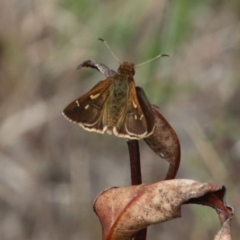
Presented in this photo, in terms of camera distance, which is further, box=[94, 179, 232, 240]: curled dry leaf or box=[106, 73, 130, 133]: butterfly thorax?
box=[106, 73, 130, 133]: butterfly thorax

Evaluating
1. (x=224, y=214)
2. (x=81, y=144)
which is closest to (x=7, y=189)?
(x=81, y=144)

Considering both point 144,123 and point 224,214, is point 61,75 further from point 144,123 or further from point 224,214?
point 224,214

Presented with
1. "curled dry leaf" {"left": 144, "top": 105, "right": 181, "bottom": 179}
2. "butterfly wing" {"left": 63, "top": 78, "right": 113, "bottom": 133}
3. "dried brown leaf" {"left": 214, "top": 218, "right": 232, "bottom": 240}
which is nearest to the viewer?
"dried brown leaf" {"left": 214, "top": 218, "right": 232, "bottom": 240}

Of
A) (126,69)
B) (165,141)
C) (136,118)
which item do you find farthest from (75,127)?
(165,141)

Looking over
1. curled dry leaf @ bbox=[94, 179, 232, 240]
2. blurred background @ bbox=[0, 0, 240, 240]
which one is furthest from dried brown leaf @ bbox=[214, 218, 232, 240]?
blurred background @ bbox=[0, 0, 240, 240]

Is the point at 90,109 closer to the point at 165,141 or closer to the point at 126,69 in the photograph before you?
the point at 126,69

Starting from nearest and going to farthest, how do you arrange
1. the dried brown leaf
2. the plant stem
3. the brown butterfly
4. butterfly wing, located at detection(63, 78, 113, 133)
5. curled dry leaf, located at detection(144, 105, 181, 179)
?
the dried brown leaf < the plant stem < curled dry leaf, located at detection(144, 105, 181, 179) < the brown butterfly < butterfly wing, located at detection(63, 78, 113, 133)

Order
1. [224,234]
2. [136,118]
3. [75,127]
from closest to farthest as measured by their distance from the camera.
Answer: [224,234]
[136,118]
[75,127]

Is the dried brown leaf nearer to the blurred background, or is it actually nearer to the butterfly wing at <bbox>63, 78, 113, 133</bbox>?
the butterfly wing at <bbox>63, 78, 113, 133</bbox>
